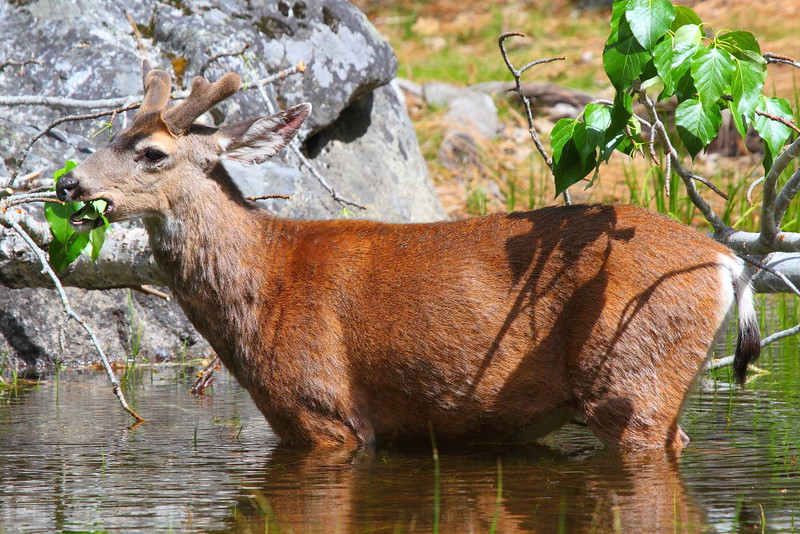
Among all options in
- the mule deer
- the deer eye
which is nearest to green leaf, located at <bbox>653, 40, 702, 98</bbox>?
the mule deer

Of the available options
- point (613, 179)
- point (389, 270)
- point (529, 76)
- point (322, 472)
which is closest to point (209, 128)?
point (389, 270)

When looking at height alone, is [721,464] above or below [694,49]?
below

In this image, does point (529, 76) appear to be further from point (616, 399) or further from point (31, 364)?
point (616, 399)

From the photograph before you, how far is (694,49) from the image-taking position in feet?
12.5

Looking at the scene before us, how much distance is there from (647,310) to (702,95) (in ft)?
3.40

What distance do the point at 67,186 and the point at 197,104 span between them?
0.72 meters

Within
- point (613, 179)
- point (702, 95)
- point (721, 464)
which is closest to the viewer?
point (702, 95)

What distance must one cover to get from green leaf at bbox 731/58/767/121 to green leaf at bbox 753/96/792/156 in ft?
0.38

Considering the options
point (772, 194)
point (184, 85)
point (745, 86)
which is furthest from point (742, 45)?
point (184, 85)

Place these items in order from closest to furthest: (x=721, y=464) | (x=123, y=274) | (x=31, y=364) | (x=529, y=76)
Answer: (x=721, y=464) → (x=123, y=274) → (x=31, y=364) → (x=529, y=76)

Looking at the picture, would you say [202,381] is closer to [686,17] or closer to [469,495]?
[469,495]

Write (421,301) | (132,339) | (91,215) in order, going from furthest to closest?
1. (132,339)
2. (91,215)
3. (421,301)

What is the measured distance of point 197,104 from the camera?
4.98m

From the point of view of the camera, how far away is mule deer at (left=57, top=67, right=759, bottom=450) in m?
4.44
